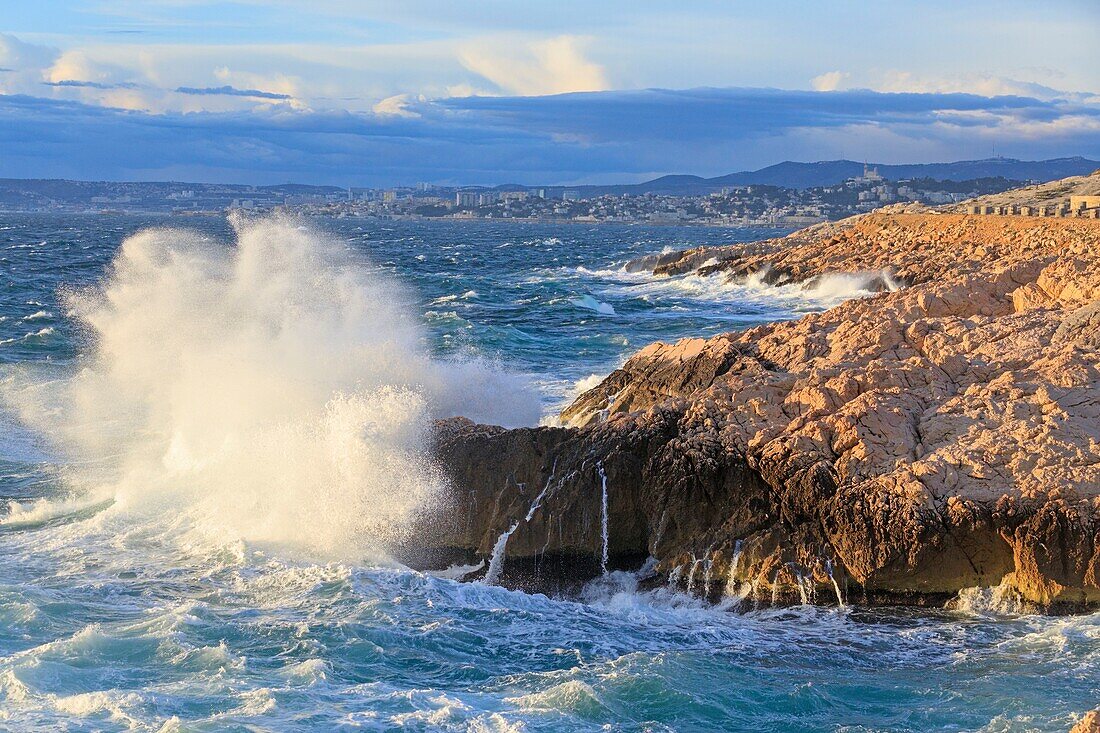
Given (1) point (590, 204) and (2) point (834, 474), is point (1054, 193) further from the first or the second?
(1) point (590, 204)

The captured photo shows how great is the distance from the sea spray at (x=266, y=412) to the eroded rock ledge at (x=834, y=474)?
791mm

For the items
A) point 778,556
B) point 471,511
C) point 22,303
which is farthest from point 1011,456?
point 22,303

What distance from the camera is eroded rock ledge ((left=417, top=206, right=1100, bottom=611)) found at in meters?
10.0

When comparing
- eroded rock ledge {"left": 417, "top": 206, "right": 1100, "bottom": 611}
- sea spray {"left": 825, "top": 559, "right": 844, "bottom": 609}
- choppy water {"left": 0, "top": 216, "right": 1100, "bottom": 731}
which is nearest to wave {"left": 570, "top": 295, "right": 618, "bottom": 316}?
eroded rock ledge {"left": 417, "top": 206, "right": 1100, "bottom": 611}

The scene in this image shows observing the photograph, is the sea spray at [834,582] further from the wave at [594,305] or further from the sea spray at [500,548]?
the wave at [594,305]

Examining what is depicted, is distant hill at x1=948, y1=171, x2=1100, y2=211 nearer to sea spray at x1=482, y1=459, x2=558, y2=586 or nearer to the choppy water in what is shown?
sea spray at x1=482, y1=459, x2=558, y2=586

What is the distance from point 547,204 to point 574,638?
184 meters

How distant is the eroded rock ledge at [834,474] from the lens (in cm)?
1004

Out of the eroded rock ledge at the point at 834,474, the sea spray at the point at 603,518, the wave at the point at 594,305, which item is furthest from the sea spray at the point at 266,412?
the wave at the point at 594,305

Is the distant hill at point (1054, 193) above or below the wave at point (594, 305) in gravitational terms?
above

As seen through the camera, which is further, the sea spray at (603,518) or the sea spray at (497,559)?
the sea spray at (497,559)

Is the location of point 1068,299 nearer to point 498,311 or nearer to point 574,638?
point 574,638

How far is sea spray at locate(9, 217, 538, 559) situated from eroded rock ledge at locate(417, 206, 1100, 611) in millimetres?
791

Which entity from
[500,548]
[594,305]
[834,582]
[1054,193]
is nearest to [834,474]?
[834,582]
